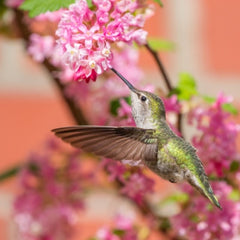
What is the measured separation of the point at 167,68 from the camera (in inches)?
62.1

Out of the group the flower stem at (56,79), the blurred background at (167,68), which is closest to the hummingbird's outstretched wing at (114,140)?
the flower stem at (56,79)

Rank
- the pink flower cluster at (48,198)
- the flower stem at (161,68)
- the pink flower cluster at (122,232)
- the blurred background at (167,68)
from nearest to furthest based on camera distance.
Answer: the flower stem at (161,68) → the pink flower cluster at (122,232) → the pink flower cluster at (48,198) → the blurred background at (167,68)

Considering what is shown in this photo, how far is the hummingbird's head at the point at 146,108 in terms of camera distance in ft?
2.09

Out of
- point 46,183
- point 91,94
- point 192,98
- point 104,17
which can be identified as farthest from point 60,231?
point 104,17

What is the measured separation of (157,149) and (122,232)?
23 centimetres

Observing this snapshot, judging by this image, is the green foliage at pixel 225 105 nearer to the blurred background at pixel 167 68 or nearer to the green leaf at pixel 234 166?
the green leaf at pixel 234 166

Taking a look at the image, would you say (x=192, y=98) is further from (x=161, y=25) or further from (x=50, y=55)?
(x=161, y=25)

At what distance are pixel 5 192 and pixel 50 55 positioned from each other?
2.74ft

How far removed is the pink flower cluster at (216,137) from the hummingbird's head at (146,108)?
91 mm

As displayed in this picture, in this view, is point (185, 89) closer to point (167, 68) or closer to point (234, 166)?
point (234, 166)

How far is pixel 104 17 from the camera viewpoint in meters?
0.59

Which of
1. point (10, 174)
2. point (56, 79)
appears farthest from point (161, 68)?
point (10, 174)

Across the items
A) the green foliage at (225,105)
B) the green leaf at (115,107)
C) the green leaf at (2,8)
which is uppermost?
the green leaf at (2,8)

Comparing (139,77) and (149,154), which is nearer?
(149,154)
